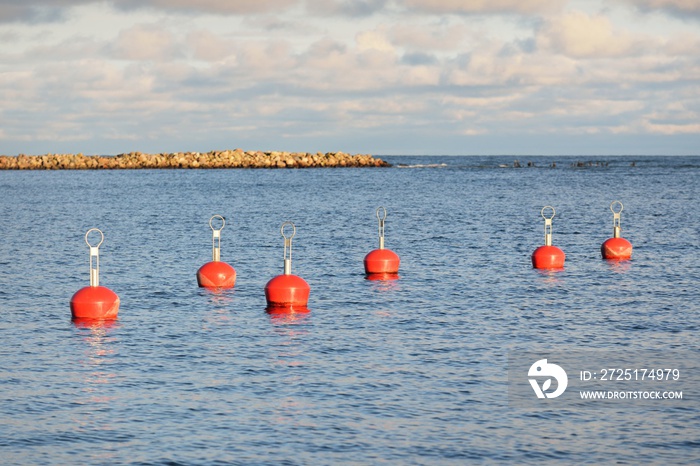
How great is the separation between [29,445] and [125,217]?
58202mm

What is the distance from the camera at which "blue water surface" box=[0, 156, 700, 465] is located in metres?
16.5

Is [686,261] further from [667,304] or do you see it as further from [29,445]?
[29,445]

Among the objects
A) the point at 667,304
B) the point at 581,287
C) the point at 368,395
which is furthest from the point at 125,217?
the point at 368,395

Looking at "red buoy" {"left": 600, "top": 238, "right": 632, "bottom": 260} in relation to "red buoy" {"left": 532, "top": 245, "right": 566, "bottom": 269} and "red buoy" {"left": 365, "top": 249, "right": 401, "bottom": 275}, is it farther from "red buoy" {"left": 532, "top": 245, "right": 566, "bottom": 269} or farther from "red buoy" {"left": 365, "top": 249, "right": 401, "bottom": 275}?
"red buoy" {"left": 365, "top": 249, "right": 401, "bottom": 275}

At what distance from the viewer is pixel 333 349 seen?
23594 millimetres

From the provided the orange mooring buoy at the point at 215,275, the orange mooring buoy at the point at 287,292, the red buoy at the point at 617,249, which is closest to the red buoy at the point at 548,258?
the red buoy at the point at 617,249

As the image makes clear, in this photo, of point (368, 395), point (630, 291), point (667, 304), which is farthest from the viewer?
point (630, 291)

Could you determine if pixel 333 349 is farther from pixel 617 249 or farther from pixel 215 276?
pixel 617 249

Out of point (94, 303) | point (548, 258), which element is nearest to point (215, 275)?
point (94, 303)

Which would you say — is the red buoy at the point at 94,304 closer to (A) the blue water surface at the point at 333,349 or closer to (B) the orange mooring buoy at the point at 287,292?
(A) the blue water surface at the point at 333,349

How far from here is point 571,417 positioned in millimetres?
18062

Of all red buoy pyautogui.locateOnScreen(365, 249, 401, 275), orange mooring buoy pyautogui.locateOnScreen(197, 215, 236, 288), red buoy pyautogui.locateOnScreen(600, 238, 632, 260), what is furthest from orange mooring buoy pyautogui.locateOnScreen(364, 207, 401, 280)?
red buoy pyautogui.locateOnScreen(600, 238, 632, 260)

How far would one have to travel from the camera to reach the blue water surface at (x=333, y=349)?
16469 millimetres

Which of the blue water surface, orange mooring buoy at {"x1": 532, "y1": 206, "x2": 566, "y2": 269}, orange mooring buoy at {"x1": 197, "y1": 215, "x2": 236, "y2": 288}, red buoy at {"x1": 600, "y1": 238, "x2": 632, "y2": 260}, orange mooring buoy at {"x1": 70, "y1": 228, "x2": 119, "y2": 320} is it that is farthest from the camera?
red buoy at {"x1": 600, "y1": 238, "x2": 632, "y2": 260}
